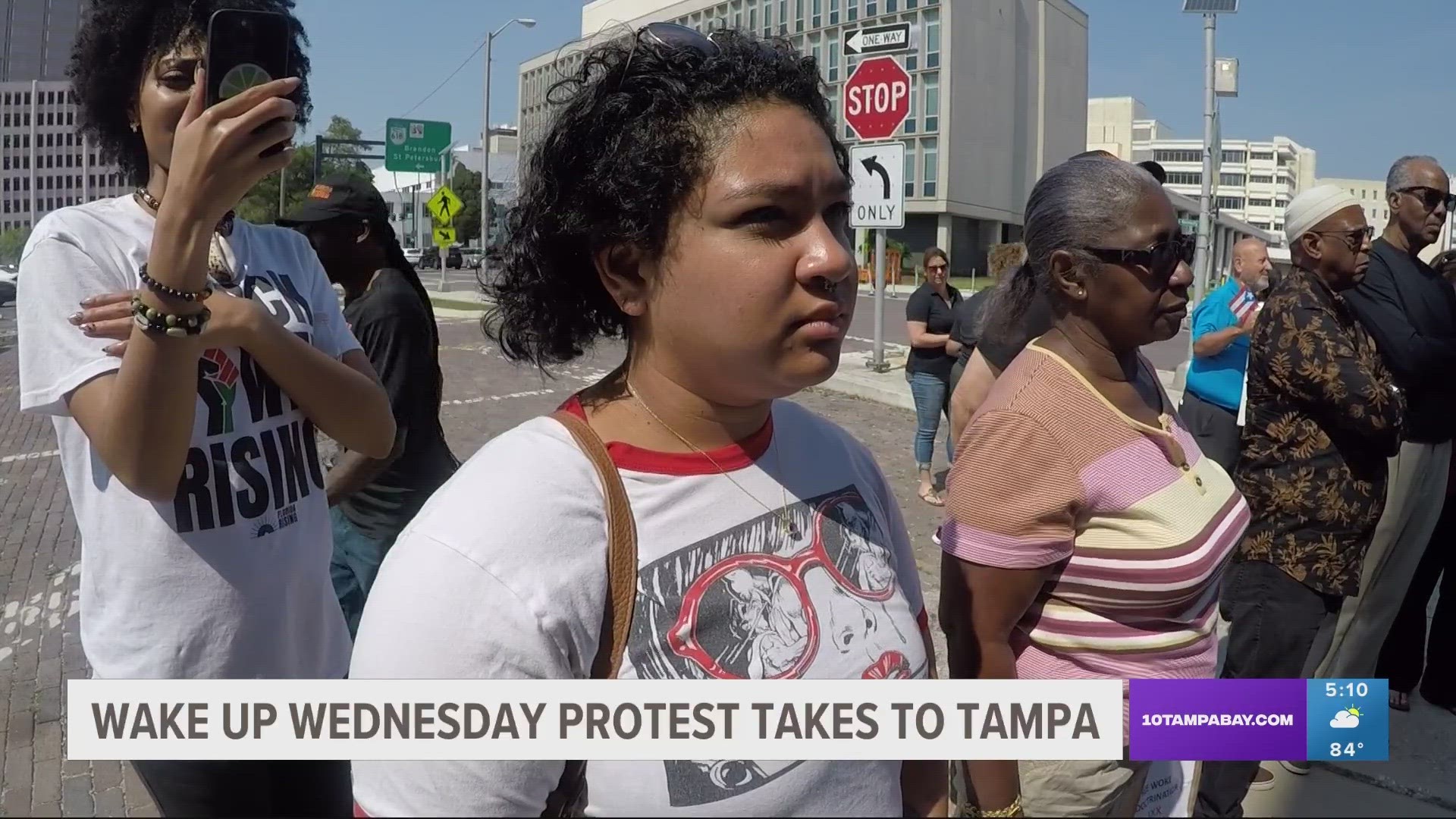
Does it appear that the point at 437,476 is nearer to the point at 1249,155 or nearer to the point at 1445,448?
the point at 1445,448

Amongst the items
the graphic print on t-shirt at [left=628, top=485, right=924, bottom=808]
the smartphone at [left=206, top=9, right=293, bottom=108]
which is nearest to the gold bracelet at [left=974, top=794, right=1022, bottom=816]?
the graphic print on t-shirt at [left=628, top=485, right=924, bottom=808]

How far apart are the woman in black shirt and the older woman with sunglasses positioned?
497cm

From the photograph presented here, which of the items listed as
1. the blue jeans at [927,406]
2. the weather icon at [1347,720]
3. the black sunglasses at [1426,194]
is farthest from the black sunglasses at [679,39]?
the blue jeans at [927,406]

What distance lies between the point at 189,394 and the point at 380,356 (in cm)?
175

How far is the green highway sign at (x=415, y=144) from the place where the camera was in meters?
33.3

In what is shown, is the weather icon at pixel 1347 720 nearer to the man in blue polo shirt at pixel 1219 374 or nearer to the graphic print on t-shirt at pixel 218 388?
the graphic print on t-shirt at pixel 218 388

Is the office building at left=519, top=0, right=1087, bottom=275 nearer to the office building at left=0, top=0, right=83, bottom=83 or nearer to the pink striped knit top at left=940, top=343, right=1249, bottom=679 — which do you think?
the office building at left=0, top=0, right=83, bottom=83

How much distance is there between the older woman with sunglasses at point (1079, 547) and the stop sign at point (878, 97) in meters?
9.87

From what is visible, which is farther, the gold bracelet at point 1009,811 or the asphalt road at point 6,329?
the asphalt road at point 6,329

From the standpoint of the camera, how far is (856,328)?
2258 centimetres

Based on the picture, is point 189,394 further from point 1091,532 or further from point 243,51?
point 1091,532

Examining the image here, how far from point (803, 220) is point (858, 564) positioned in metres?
0.50

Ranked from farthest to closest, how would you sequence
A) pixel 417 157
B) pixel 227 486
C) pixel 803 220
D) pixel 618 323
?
pixel 417 157
pixel 227 486
pixel 618 323
pixel 803 220

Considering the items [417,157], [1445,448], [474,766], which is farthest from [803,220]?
[417,157]
